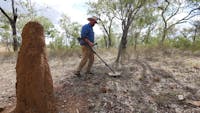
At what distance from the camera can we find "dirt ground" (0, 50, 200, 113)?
25.5ft

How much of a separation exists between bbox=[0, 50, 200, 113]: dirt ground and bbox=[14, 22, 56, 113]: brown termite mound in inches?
29.8

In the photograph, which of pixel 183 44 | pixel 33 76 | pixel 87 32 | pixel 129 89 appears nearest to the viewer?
pixel 33 76

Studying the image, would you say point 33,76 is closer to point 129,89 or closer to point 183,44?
point 129,89

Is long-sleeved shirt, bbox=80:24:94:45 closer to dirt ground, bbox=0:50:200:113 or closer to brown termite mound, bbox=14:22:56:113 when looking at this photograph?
dirt ground, bbox=0:50:200:113

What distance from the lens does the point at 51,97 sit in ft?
23.5

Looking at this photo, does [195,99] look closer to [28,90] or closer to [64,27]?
[28,90]

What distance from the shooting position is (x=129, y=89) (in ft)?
28.8

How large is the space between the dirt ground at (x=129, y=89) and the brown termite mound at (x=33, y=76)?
2.48 feet

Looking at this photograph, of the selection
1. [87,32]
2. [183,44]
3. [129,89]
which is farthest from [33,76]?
[183,44]

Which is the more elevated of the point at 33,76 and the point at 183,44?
the point at 183,44

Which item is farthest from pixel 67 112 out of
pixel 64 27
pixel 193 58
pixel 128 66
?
pixel 64 27

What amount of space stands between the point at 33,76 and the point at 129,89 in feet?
10.2

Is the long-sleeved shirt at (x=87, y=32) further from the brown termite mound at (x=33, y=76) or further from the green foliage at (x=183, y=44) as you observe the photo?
the green foliage at (x=183, y=44)

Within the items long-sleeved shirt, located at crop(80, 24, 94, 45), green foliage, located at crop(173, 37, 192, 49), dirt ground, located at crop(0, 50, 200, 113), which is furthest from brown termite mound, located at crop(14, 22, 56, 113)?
green foliage, located at crop(173, 37, 192, 49)
